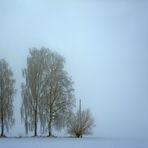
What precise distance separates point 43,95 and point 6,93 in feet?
10.5

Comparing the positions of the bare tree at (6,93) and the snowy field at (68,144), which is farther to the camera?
the bare tree at (6,93)

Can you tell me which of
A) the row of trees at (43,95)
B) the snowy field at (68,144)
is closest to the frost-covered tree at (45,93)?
the row of trees at (43,95)

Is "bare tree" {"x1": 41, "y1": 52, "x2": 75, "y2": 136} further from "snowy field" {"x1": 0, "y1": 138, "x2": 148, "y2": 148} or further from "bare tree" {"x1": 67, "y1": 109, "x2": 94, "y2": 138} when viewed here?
"snowy field" {"x1": 0, "y1": 138, "x2": 148, "y2": 148}

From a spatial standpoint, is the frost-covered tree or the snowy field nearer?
the snowy field

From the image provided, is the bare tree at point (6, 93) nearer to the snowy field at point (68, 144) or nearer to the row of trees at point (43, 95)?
the row of trees at point (43, 95)

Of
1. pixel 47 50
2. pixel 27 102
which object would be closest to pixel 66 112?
pixel 27 102

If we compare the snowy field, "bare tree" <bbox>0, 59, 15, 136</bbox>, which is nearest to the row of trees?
"bare tree" <bbox>0, 59, 15, 136</bbox>

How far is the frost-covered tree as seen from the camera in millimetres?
33625

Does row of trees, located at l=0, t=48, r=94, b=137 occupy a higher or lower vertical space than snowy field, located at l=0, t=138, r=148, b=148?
higher

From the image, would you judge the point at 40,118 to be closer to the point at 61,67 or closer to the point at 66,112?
the point at 66,112

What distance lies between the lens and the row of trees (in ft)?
110

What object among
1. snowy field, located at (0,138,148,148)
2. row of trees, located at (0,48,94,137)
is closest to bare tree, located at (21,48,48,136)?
row of trees, located at (0,48,94,137)

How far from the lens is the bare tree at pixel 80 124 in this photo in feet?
113

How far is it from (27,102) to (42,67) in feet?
10.6
